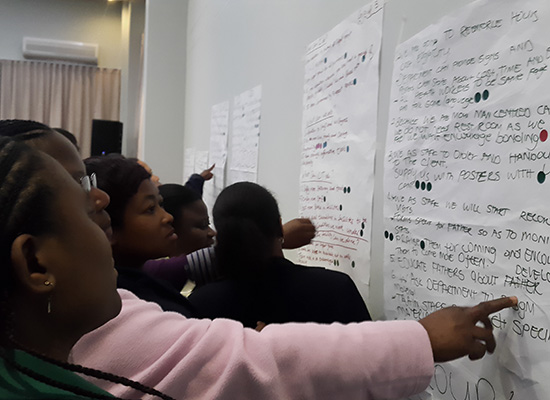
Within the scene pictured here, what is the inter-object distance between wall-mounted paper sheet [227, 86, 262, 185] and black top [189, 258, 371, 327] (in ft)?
3.35

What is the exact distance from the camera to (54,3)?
595cm

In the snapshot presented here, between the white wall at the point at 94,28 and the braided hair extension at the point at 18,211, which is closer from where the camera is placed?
the braided hair extension at the point at 18,211

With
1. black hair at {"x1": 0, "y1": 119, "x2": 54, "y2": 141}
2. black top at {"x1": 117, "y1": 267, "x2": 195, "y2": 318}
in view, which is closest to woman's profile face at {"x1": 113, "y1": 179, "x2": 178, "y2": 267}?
black top at {"x1": 117, "y1": 267, "x2": 195, "y2": 318}

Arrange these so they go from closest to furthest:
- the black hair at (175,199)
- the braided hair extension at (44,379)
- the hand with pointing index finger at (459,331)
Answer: the braided hair extension at (44,379) → the hand with pointing index finger at (459,331) → the black hair at (175,199)

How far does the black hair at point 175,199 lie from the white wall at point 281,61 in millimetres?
397

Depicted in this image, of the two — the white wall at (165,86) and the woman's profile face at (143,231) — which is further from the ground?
the white wall at (165,86)

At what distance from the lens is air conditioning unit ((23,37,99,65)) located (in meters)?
5.80

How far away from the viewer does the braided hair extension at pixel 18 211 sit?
1.53ft

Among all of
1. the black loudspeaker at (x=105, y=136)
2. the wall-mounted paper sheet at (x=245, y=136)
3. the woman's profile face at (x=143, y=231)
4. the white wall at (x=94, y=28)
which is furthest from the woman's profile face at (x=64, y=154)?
the white wall at (x=94, y=28)

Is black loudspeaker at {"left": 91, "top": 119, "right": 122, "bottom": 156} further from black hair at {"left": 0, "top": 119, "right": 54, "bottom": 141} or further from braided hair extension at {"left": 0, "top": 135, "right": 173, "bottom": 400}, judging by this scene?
braided hair extension at {"left": 0, "top": 135, "right": 173, "bottom": 400}

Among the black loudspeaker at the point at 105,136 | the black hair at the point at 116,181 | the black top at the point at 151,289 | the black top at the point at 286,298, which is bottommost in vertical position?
the black top at the point at 286,298

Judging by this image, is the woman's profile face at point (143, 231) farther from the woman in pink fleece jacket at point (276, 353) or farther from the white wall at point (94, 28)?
the white wall at point (94, 28)

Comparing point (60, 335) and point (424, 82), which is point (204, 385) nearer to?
point (60, 335)

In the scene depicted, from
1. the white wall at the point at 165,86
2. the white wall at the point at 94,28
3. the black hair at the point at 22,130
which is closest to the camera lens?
the black hair at the point at 22,130
